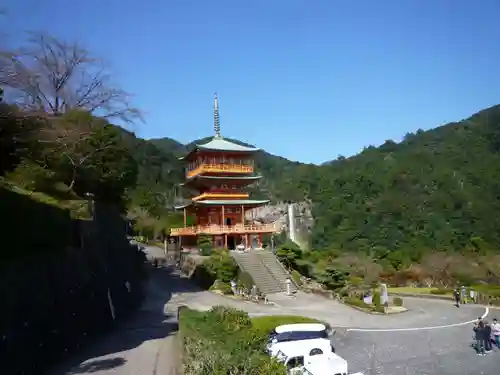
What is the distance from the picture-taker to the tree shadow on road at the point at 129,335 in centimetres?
1234

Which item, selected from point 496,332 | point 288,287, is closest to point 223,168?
point 288,287

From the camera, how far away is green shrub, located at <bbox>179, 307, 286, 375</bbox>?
686 centimetres

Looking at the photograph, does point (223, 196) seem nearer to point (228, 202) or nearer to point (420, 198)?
point (228, 202)

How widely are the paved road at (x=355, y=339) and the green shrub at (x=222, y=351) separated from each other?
79.1 inches

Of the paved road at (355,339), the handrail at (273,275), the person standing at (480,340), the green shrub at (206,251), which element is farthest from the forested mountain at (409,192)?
the person standing at (480,340)

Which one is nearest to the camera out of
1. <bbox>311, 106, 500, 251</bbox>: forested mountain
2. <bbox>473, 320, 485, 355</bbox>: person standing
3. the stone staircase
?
<bbox>473, 320, 485, 355</bbox>: person standing

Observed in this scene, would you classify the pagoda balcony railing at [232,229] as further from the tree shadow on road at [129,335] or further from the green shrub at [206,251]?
the tree shadow on road at [129,335]

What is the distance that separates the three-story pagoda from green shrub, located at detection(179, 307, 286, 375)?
23.9 m

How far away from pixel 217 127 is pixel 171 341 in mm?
29179

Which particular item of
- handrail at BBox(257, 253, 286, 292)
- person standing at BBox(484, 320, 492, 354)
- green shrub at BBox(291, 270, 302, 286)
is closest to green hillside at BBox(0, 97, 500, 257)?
handrail at BBox(257, 253, 286, 292)

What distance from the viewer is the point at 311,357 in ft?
38.8

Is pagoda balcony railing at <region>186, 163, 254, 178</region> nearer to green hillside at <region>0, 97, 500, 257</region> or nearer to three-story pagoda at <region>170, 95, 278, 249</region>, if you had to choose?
three-story pagoda at <region>170, 95, 278, 249</region>

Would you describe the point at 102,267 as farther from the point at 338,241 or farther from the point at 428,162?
the point at 428,162

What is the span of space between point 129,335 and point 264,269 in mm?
14118
